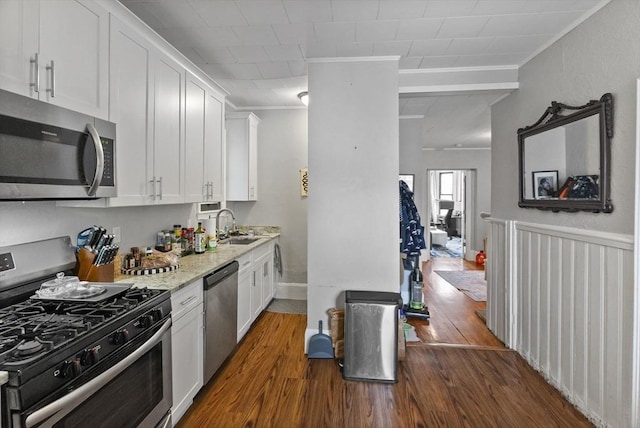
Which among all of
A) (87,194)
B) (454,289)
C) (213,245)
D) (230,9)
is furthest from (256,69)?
(454,289)

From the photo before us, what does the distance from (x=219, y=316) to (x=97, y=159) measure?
4.43ft

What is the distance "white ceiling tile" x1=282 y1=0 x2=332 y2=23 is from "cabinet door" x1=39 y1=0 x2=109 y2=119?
1.05 metres

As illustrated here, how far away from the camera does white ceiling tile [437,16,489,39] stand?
224 centimetres

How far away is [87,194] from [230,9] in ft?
4.68

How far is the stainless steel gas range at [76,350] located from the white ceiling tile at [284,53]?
2.03m

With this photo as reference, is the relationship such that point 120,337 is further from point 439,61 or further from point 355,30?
point 439,61

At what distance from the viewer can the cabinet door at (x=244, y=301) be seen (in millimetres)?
3004

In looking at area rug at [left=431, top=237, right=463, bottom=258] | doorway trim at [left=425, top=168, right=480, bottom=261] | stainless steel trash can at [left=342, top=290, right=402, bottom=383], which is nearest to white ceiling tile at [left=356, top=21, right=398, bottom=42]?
stainless steel trash can at [left=342, top=290, right=402, bottom=383]

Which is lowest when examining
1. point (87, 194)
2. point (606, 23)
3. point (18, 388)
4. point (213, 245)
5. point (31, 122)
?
point (18, 388)

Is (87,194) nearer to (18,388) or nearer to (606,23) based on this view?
(18,388)

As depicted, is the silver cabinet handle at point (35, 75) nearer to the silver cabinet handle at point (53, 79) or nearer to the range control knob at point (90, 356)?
the silver cabinet handle at point (53, 79)

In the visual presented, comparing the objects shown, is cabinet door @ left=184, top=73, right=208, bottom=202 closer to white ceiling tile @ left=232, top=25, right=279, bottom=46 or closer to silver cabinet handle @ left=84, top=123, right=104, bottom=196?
white ceiling tile @ left=232, top=25, right=279, bottom=46

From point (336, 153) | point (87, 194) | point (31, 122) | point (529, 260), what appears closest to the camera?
point (31, 122)

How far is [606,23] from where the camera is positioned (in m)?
1.98
